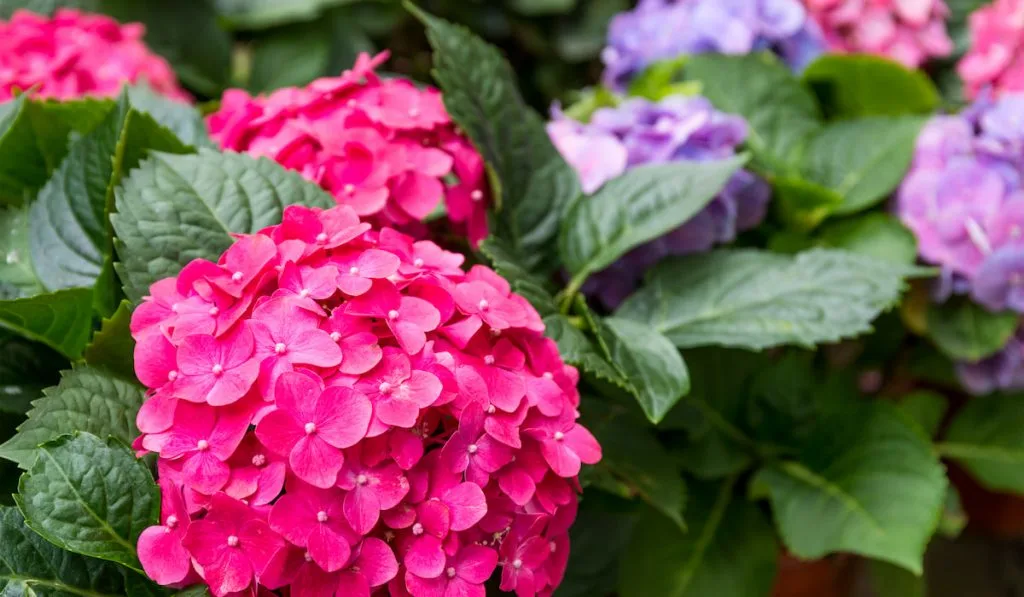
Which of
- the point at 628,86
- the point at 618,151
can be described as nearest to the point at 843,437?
the point at 618,151

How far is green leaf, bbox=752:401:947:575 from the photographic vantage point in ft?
2.39

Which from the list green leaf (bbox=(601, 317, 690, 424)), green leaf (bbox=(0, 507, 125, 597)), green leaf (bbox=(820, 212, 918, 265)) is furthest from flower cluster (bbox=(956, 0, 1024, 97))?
green leaf (bbox=(0, 507, 125, 597))

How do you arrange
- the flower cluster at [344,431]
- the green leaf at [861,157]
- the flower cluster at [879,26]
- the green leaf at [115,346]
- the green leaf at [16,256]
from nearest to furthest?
1. the flower cluster at [344,431]
2. the green leaf at [115,346]
3. the green leaf at [16,256]
4. the green leaf at [861,157]
5. the flower cluster at [879,26]

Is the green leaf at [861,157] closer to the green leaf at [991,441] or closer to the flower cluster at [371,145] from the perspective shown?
the green leaf at [991,441]

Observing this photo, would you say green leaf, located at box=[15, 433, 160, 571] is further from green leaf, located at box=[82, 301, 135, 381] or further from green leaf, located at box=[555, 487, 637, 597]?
green leaf, located at box=[555, 487, 637, 597]

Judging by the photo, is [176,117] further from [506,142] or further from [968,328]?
[968,328]

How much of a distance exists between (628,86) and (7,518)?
84 cm

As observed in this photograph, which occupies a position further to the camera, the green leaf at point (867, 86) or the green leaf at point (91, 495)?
the green leaf at point (867, 86)

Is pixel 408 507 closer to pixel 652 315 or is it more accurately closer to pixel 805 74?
pixel 652 315

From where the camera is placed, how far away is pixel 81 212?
634 millimetres

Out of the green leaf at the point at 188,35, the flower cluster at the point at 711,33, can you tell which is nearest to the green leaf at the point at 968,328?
the flower cluster at the point at 711,33

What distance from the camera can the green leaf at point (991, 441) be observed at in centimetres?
93

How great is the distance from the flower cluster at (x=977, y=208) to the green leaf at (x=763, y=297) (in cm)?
17

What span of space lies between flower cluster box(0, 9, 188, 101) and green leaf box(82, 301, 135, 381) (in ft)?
1.12
